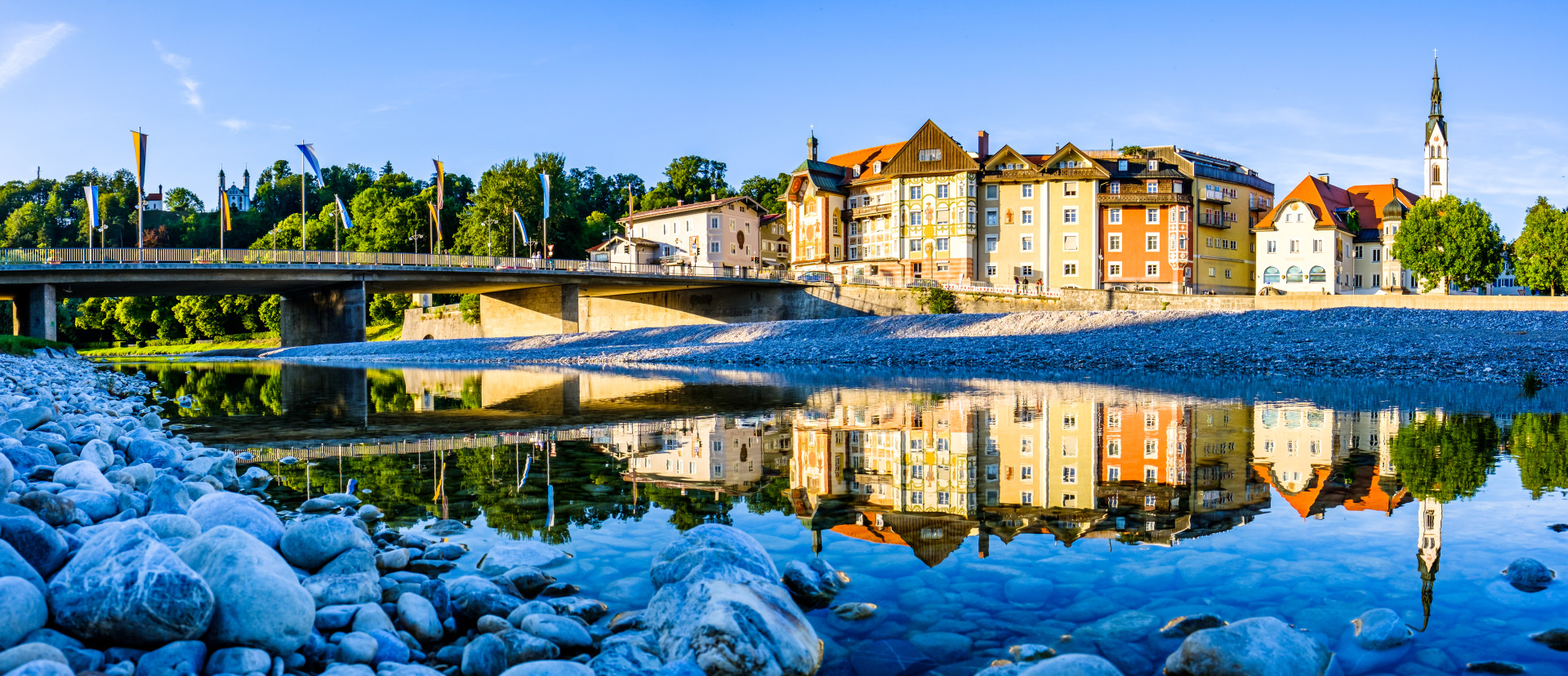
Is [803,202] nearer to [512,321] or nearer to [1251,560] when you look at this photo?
[512,321]

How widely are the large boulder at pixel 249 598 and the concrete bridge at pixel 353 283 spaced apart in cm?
5525

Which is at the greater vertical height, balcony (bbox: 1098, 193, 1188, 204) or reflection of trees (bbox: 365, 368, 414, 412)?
balcony (bbox: 1098, 193, 1188, 204)

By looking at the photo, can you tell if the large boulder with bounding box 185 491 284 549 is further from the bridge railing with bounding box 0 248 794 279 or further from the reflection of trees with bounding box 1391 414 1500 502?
the bridge railing with bounding box 0 248 794 279

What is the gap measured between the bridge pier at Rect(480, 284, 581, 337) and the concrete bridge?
10cm

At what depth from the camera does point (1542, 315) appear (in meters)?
38.2

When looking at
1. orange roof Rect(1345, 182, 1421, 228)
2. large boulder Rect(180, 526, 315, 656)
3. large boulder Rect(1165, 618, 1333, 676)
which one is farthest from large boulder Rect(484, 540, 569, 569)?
orange roof Rect(1345, 182, 1421, 228)

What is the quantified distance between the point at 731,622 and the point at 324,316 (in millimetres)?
68270

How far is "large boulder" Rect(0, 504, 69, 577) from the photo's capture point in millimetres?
4133

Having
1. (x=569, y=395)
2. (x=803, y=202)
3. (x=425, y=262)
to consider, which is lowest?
(x=569, y=395)

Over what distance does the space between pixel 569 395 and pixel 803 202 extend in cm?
6216

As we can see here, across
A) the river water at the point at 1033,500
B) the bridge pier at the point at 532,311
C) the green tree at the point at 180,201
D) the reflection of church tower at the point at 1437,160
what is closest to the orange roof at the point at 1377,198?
the reflection of church tower at the point at 1437,160

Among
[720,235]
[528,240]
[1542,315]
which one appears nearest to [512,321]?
[528,240]

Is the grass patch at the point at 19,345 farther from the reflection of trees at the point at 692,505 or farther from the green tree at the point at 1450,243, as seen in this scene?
the green tree at the point at 1450,243

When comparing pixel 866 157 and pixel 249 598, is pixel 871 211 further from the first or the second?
pixel 249 598
